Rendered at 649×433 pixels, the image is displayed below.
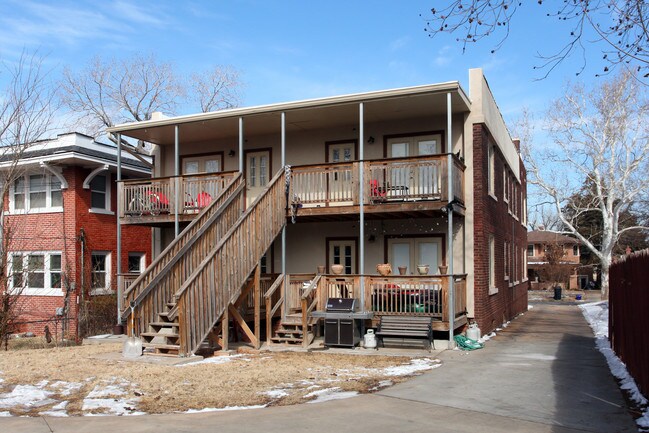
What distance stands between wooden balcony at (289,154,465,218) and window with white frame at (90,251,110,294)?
9899 mm

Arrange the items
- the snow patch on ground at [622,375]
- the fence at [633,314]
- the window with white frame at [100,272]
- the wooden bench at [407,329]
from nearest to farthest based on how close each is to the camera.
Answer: the snow patch on ground at [622,375]
the fence at [633,314]
the wooden bench at [407,329]
the window with white frame at [100,272]

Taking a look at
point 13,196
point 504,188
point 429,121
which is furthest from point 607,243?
point 13,196

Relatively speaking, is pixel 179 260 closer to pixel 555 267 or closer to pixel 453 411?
pixel 453 411

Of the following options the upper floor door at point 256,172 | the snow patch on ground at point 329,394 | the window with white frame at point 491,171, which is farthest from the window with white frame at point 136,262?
the snow patch on ground at point 329,394

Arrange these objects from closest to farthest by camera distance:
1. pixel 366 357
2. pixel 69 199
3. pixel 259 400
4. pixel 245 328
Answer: pixel 259 400 → pixel 366 357 → pixel 245 328 → pixel 69 199

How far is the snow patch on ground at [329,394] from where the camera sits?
8.35 m

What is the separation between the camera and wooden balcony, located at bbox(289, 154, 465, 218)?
14125 mm

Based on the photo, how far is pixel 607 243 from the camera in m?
37.8

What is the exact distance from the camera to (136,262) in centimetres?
2436

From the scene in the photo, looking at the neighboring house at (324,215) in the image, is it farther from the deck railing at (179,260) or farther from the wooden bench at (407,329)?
the wooden bench at (407,329)

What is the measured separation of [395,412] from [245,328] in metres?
6.88

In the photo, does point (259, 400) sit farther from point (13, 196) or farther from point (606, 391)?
point (13, 196)

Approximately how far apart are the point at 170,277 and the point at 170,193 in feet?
15.5

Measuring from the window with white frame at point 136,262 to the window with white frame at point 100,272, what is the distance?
1.37m
